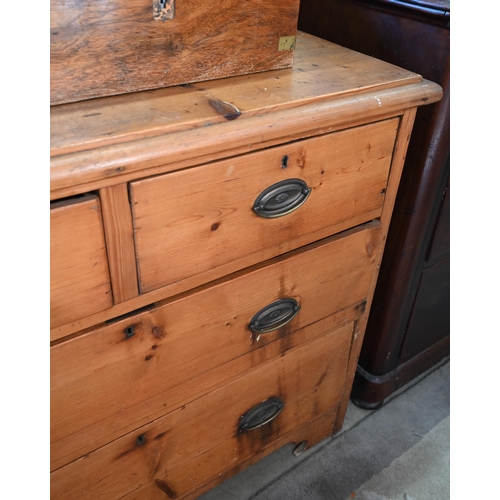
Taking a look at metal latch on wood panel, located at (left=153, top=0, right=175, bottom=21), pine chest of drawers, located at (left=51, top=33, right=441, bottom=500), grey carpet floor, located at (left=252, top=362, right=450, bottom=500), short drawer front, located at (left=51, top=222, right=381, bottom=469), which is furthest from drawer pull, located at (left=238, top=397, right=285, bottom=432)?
metal latch on wood panel, located at (left=153, top=0, right=175, bottom=21)

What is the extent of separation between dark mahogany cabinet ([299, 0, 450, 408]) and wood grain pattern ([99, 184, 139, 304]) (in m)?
0.63

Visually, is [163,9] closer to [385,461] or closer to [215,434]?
[215,434]

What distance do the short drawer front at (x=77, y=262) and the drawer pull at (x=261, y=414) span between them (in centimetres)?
46

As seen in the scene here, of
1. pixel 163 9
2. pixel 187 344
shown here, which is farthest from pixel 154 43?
pixel 187 344

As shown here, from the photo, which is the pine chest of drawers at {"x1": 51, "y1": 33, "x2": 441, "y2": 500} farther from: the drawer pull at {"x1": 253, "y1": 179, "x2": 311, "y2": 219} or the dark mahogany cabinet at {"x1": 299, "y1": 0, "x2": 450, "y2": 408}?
the dark mahogany cabinet at {"x1": 299, "y1": 0, "x2": 450, "y2": 408}

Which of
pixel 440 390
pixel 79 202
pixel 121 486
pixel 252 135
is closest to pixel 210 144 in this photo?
pixel 252 135

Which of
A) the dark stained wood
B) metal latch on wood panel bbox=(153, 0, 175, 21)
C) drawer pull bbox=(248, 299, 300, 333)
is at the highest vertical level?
metal latch on wood panel bbox=(153, 0, 175, 21)

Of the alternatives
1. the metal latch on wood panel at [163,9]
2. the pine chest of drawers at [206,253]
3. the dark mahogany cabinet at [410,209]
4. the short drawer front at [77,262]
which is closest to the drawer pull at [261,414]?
the pine chest of drawers at [206,253]

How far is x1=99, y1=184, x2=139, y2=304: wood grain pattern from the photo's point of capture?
24.8 inches

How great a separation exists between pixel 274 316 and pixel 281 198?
0.78ft

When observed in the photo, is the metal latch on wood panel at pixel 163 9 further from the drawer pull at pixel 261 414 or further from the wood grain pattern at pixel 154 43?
the drawer pull at pixel 261 414

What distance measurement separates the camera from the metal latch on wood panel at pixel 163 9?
67 cm

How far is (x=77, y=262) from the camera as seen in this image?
646 millimetres

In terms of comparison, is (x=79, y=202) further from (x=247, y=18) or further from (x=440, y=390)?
(x=440, y=390)
